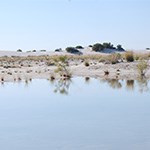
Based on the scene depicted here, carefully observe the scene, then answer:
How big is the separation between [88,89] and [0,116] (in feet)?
26.3

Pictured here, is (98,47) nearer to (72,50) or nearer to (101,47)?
(101,47)

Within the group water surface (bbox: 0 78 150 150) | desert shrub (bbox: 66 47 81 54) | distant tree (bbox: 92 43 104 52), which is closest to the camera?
water surface (bbox: 0 78 150 150)

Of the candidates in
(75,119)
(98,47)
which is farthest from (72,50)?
(75,119)

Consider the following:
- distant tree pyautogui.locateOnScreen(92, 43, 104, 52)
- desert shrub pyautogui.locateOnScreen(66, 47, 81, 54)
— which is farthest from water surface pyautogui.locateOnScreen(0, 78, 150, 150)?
distant tree pyautogui.locateOnScreen(92, 43, 104, 52)

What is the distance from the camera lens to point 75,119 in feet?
44.9

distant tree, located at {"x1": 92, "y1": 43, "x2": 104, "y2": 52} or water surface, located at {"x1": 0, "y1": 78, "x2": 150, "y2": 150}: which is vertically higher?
distant tree, located at {"x1": 92, "y1": 43, "x2": 104, "y2": 52}

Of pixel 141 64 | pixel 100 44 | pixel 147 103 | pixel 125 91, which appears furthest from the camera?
pixel 100 44

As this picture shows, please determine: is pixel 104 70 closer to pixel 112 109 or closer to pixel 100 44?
pixel 112 109

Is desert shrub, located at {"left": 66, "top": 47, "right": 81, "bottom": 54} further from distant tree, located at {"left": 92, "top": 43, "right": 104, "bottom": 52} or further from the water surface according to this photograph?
the water surface

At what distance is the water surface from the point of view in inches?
424

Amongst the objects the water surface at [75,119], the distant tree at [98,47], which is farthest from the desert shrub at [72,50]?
the water surface at [75,119]

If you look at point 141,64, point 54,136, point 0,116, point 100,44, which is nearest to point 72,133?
point 54,136

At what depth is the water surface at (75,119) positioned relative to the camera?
35.3 feet

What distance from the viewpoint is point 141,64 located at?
99.5 feet
